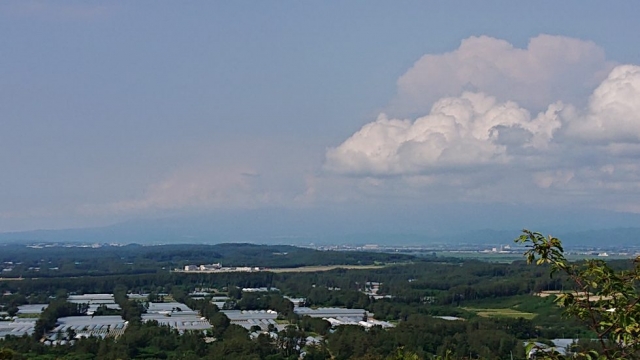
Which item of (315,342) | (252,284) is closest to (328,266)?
(252,284)

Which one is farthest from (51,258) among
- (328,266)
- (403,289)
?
(403,289)

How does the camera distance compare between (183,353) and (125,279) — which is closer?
(183,353)

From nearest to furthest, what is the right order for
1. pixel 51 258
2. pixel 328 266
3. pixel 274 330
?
pixel 274 330 → pixel 328 266 → pixel 51 258

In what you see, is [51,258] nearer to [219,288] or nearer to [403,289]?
[219,288]

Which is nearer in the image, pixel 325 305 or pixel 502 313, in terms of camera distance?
pixel 502 313

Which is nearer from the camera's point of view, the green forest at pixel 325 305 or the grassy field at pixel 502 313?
the green forest at pixel 325 305

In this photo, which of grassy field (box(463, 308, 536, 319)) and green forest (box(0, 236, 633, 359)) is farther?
grassy field (box(463, 308, 536, 319))

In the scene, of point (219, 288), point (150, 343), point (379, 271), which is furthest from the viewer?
point (379, 271)

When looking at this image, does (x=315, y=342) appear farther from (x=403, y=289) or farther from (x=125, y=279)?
(x=125, y=279)

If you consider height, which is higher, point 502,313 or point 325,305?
point 502,313
